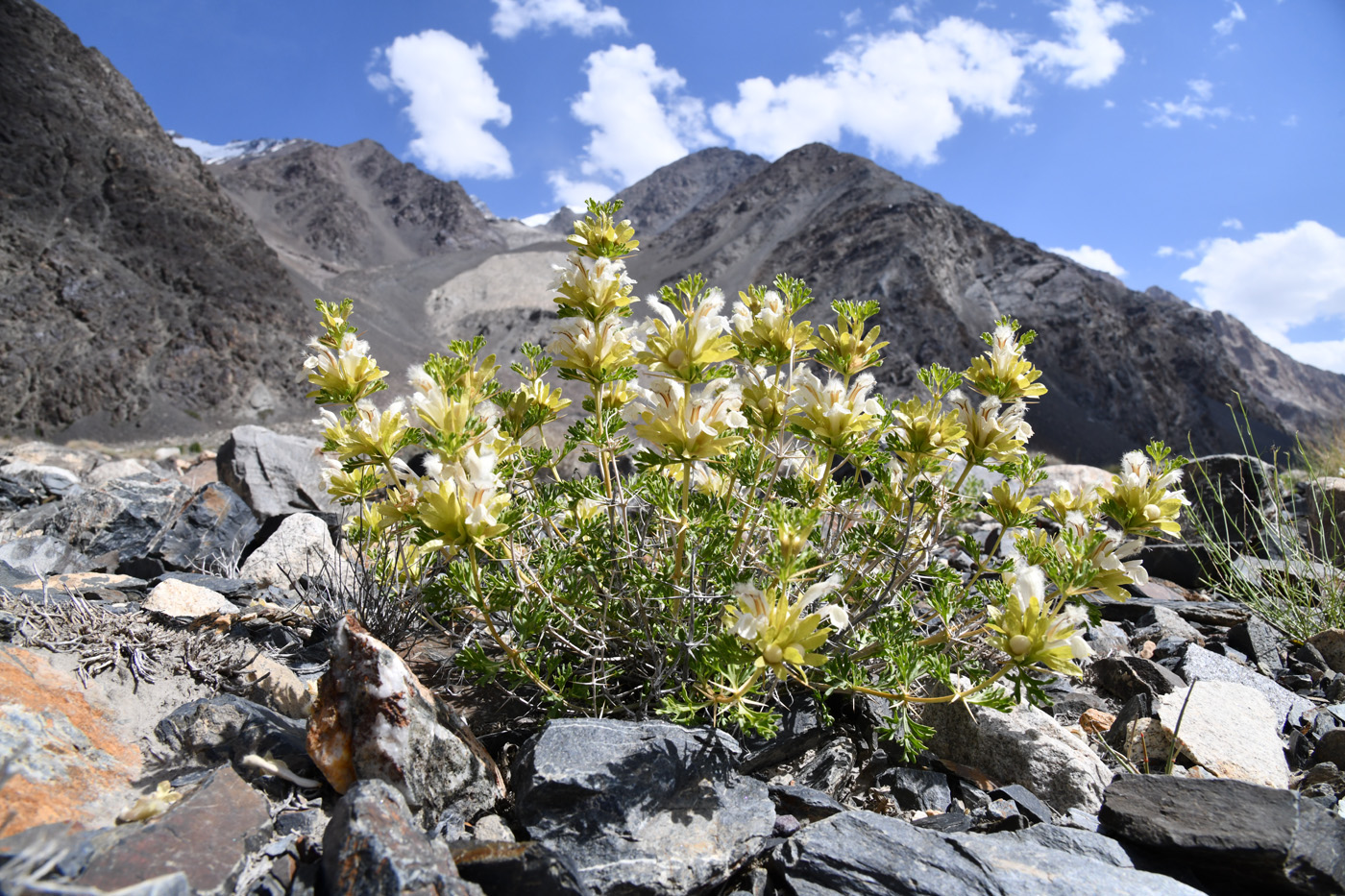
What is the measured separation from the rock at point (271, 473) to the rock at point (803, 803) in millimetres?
6321

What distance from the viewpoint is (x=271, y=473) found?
24.6ft

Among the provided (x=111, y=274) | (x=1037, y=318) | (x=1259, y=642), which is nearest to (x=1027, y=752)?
(x=1259, y=642)

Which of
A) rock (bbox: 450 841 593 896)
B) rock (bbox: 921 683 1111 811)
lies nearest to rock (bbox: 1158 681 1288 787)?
rock (bbox: 921 683 1111 811)

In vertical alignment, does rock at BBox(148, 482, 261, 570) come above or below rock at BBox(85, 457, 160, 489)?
below

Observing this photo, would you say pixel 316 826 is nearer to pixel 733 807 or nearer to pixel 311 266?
pixel 733 807

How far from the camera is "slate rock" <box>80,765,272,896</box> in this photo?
4.74 feet

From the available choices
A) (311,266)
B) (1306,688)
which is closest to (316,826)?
(1306,688)

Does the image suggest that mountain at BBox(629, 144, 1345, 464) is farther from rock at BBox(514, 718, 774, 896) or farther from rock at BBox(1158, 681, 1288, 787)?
rock at BBox(514, 718, 774, 896)

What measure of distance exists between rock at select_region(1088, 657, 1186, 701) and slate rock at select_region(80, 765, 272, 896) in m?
3.47

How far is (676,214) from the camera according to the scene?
331 feet

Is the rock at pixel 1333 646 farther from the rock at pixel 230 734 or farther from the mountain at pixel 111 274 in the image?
the mountain at pixel 111 274

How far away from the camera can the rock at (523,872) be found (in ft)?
5.20

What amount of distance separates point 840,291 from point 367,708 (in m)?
31.6

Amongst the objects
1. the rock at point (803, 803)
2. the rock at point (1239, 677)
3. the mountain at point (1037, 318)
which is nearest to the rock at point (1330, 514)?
the rock at point (1239, 677)
